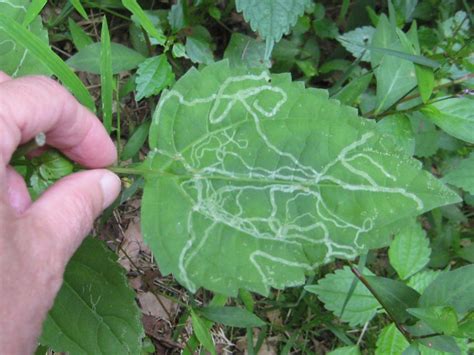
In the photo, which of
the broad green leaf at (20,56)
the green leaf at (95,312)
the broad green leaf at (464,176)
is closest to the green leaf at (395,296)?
the broad green leaf at (464,176)

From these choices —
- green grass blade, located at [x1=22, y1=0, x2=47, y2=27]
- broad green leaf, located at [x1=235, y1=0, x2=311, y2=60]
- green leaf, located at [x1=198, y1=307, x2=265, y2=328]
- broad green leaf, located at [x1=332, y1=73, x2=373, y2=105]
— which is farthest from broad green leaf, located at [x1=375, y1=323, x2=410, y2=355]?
green grass blade, located at [x1=22, y1=0, x2=47, y2=27]

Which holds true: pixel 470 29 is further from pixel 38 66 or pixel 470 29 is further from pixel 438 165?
pixel 38 66

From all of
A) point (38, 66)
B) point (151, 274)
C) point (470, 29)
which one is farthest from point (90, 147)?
point (470, 29)

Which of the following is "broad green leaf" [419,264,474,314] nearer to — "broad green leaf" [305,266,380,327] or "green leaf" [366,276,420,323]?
"green leaf" [366,276,420,323]

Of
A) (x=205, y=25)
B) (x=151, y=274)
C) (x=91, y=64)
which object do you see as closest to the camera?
(x=91, y=64)

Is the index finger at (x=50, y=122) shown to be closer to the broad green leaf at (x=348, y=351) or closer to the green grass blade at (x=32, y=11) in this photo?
the green grass blade at (x=32, y=11)

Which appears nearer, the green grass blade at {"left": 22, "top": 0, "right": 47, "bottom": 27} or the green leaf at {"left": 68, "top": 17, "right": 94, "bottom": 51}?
the green grass blade at {"left": 22, "top": 0, "right": 47, "bottom": 27}
